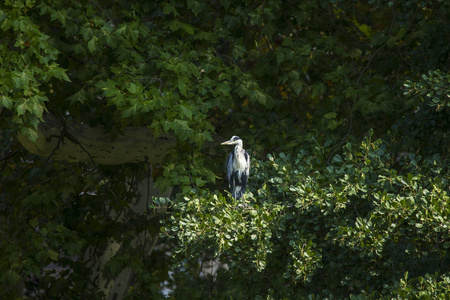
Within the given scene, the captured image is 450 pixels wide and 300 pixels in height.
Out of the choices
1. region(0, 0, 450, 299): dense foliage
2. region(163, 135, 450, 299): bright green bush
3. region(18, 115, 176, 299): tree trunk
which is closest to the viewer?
region(163, 135, 450, 299): bright green bush

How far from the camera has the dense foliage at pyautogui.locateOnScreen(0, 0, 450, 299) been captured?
251 inches

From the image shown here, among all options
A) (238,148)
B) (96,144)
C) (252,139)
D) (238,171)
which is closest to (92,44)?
(96,144)

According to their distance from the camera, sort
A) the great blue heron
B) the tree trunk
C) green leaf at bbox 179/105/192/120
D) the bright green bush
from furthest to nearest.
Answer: the tree trunk → the great blue heron → green leaf at bbox 179/105/192/120 → the bright green bush

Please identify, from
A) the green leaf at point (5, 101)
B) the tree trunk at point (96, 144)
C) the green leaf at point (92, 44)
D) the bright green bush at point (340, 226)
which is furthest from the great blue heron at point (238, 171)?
the green leaf at point (5, 101)

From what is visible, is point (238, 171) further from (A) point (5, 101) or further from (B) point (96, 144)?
(A) point (5, 101)

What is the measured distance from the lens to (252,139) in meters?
8.27

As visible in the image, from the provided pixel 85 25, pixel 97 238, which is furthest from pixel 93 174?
pixel 85 25

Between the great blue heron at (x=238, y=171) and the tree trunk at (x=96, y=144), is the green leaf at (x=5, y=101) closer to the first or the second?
the tree trunk at (x=96, y=144)

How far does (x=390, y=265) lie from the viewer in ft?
21.4

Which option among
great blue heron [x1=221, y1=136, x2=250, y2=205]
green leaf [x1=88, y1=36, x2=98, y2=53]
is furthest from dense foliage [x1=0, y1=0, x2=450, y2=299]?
great blue heron [x1=221, y1=136, x2=250, y2=205]

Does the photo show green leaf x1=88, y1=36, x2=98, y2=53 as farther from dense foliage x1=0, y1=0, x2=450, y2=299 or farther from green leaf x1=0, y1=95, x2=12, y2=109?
green leaf x1=0, y1=95, x2=12, y2=109

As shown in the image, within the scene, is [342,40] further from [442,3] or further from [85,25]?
[85,25]

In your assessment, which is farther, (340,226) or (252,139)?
(252,139)

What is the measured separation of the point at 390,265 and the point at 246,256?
4.07 ft
